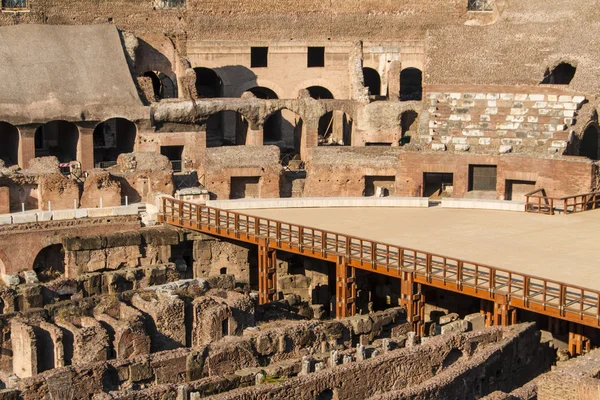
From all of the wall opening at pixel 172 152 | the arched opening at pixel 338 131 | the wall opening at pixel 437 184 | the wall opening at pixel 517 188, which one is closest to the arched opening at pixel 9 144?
the wall opening at pixel 172 152

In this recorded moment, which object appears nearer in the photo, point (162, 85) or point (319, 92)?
point (162, 85)

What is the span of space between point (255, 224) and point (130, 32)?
1368 centimetres

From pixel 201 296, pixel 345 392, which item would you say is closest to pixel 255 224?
pixel 201 296

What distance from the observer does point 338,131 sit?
4612 centimetres

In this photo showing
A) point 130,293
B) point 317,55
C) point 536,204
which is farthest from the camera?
point 317,55

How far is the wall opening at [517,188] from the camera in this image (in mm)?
39625

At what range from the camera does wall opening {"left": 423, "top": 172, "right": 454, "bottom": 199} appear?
40781mm

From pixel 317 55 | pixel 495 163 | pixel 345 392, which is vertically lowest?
pixel 345 392

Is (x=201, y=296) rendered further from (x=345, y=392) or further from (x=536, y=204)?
(x=536, y=204)

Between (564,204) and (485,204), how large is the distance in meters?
2.37

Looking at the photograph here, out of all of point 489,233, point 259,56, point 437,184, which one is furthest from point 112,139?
point 489,233

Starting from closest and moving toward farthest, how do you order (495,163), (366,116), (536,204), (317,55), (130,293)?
1. (130,293)
2. (536,204)
3. (495,163)
4. (366,116)
5. (317,55)

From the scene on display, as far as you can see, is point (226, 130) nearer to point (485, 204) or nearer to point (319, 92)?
point (319, 92)

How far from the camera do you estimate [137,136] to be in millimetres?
41906
